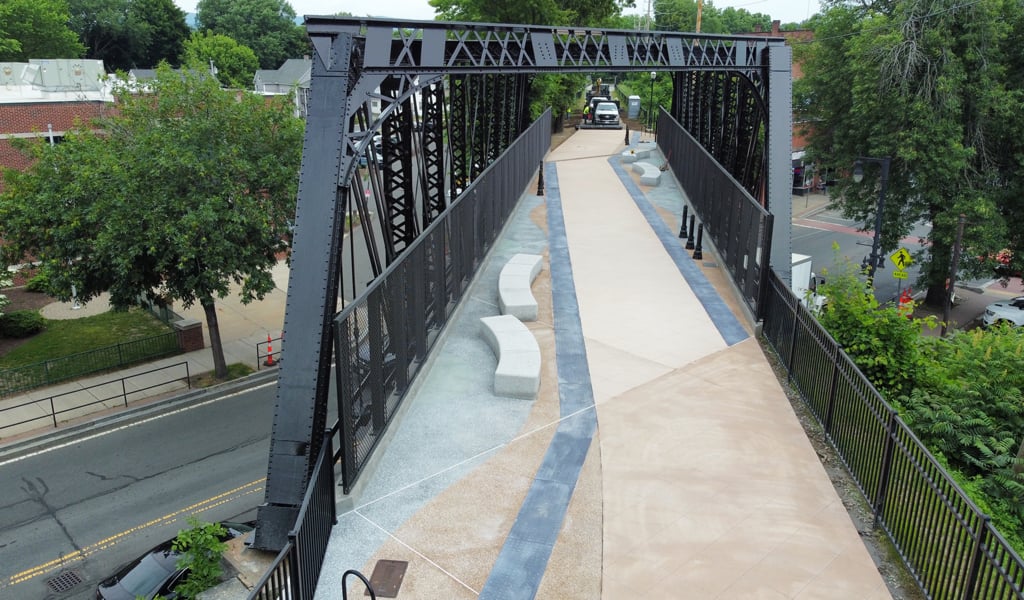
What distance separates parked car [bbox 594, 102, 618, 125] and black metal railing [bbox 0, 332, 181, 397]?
48.3 m

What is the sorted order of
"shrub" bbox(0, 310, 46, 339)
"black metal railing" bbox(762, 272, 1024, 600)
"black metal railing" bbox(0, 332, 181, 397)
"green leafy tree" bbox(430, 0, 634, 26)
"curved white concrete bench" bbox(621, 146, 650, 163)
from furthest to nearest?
1. "green leafy tree" bbox(430, 0, 634, 26)
2. "curved white concrete bench" bbox(621, 146, 650, 163)
3. "shrub" bbox(0, 310, 46, 339)
4. "black metal railing" bbox(0, 332, 181, 397)
5. "black metal railing" bbox(762, 272, 1024, 600)

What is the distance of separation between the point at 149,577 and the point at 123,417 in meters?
11.1

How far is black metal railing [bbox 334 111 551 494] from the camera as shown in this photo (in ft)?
31.7

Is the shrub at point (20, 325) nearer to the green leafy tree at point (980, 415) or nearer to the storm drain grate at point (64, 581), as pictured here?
the storm drain grate at point (64, 581)

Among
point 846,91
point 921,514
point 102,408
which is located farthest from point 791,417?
point 846,91

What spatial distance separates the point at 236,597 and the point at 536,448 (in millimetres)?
4755

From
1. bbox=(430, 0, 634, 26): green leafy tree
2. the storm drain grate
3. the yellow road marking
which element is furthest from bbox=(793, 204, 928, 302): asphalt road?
the storm drain grate

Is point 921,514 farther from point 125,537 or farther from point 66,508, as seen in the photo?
point 66,508

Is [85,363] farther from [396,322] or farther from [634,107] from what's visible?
[634,107]

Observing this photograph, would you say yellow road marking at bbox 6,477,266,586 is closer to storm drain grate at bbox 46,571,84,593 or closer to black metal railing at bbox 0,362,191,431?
storm drain grate at bbox 46,571,84,593

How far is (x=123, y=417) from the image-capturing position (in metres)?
21.4

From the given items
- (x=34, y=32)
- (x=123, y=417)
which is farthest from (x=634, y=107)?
(x=123, y=417)

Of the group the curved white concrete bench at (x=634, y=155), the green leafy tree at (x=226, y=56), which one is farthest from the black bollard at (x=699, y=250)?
the green leafy tree at (x=226, y=56)

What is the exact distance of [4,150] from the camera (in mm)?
33312
